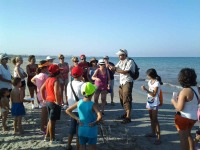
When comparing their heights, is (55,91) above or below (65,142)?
above

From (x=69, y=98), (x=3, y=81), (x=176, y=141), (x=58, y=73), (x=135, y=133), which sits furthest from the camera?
(x=3, y=81)

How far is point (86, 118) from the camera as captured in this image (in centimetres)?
372

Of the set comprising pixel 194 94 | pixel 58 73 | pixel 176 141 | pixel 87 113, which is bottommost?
pixel 176 141

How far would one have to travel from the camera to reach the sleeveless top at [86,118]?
12.1ft

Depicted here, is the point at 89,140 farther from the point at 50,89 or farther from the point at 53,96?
the point at 50,89

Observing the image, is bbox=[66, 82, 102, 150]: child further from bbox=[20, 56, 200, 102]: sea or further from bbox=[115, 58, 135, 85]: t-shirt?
bbox=[20, 56, 200, 102]: sea

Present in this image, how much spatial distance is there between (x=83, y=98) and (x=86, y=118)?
45 cm

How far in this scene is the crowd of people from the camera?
3703 mm

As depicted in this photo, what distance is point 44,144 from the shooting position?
16.5 feet

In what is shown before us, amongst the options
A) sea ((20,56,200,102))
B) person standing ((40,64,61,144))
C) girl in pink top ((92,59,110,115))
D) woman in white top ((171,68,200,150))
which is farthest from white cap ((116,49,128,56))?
sea ((20,56,200,102))

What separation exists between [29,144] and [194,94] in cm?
351

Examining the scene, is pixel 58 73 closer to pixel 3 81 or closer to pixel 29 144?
pixel 29 144

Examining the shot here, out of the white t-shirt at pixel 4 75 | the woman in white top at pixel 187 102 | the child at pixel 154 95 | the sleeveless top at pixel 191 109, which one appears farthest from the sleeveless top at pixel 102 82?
the sleeveless top at pixel 191 109

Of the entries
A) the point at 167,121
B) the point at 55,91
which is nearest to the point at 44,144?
the point at 55,91
